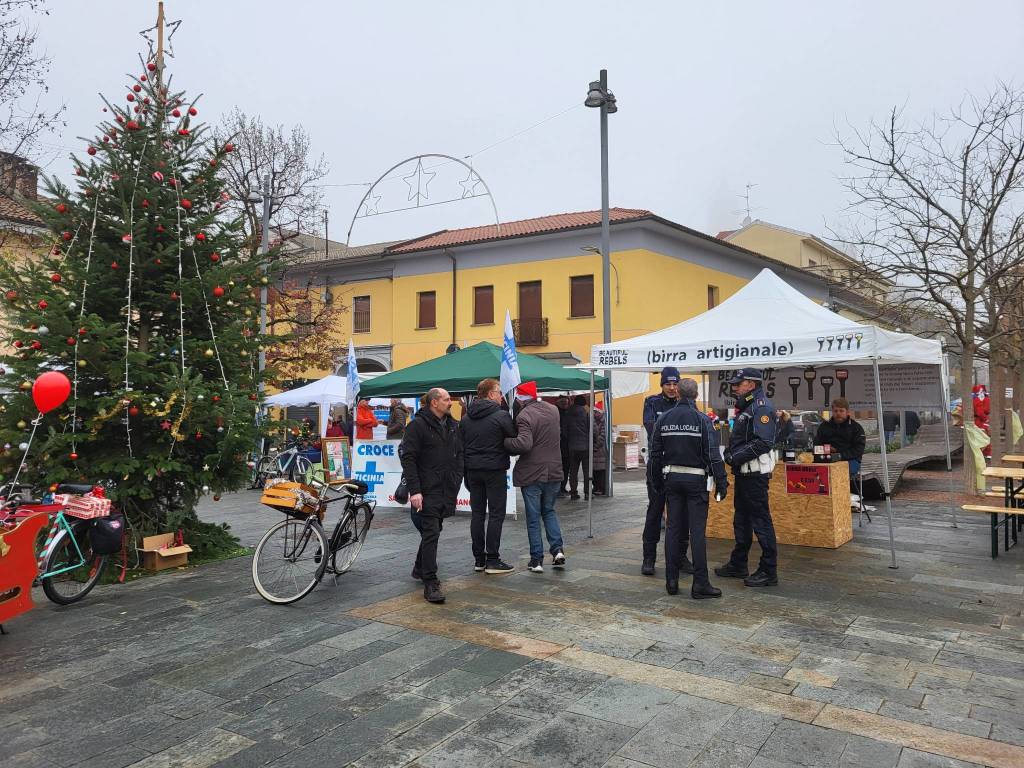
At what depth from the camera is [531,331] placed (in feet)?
90.2

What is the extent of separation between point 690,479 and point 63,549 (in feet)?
17.4

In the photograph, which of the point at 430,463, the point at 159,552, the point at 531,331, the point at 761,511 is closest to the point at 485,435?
the point at 430,463

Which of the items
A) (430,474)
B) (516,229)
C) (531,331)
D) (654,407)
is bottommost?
(430,474)

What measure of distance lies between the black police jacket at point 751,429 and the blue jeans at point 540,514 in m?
1.72

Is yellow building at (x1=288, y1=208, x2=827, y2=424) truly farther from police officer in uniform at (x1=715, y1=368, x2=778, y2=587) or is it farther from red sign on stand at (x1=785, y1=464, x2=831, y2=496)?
police officer in uniform at (x1=715, y1=368, x2=778, y2=587)

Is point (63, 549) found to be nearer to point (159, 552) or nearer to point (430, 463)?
point (159, 552)

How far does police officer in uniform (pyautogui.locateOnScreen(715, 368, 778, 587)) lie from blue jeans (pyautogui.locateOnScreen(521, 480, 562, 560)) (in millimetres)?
1723

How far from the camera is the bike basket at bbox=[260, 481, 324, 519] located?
5926mm

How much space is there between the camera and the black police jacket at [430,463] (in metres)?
5.93

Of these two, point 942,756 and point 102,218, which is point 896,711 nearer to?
point 942,756

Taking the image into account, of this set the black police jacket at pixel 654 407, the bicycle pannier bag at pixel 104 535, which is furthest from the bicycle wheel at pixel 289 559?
the black police jacket at pixel 654 407

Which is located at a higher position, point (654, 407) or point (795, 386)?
point (795, 386)

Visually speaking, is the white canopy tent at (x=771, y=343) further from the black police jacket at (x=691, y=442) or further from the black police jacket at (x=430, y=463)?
the black police jacket at (x=430, y=463)

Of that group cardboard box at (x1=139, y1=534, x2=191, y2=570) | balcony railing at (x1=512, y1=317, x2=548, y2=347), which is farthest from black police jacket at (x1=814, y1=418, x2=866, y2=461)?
balcony railing at (x1=512, y1=317, x2=548, y2=347)
